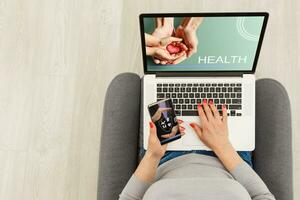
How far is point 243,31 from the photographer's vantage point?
117 centimetres

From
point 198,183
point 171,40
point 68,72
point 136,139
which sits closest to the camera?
point 198,183

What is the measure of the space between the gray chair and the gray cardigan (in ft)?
0.38

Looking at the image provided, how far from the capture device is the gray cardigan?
90 cm

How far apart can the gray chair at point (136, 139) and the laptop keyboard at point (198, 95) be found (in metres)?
0.10

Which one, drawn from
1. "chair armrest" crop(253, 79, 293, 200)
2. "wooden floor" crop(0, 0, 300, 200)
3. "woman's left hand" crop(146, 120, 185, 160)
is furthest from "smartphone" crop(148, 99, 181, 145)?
"wooden floor" crop(0, 0, 300, 200)

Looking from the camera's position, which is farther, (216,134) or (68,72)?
(68,72)

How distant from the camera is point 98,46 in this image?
1629 millimetres

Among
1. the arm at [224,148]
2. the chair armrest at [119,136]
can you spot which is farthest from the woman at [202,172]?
the chair armrest at [119,136]

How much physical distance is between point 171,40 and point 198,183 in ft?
1.48

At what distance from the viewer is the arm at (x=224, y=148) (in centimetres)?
110

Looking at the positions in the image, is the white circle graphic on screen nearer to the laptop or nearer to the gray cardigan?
the laptop

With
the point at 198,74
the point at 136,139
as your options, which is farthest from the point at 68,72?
the point at 198,74

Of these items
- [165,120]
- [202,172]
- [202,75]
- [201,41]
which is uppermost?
[201,41]

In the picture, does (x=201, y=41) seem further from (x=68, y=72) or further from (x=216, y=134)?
(x=68, y=72)
